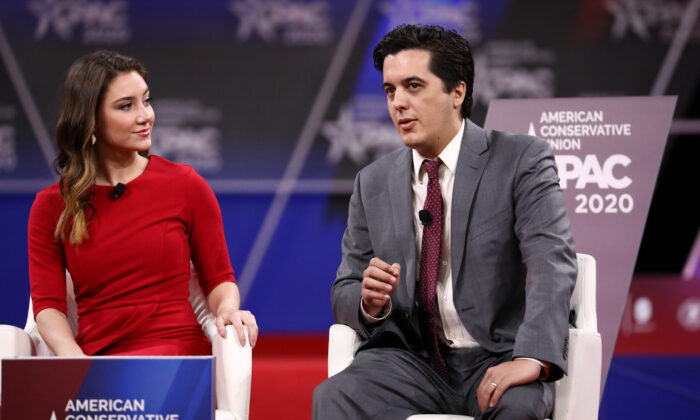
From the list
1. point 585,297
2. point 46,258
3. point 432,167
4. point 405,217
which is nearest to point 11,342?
point 46,258

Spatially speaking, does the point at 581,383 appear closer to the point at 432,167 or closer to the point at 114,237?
the point at 432,167

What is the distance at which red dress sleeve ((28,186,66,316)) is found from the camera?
91.7 inches

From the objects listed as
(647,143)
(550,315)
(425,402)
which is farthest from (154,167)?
(647,143)

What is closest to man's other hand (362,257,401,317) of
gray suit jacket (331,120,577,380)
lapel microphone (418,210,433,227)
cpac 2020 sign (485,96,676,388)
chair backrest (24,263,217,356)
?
gray suit jacket (331,120,577,380)

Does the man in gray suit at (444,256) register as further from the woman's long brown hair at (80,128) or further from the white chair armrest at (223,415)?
the woman's long brown hair at (80,128)

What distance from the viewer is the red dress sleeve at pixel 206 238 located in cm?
246

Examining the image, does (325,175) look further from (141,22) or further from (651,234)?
(651,234)

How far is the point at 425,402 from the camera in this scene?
208 centimetres

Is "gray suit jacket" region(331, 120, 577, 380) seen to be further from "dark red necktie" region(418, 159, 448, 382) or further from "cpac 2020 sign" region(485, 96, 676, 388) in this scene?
"cpac 2020 sign" region(485, 96, 676, 388)

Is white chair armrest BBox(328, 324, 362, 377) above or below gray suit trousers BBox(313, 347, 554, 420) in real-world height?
above

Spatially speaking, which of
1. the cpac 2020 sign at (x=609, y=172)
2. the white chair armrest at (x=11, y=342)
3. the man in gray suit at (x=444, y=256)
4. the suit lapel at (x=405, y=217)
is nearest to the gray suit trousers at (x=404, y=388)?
the man in gray suit at (x=444, y=256)

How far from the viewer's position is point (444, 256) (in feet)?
7.31

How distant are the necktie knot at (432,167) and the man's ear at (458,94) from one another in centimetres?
18

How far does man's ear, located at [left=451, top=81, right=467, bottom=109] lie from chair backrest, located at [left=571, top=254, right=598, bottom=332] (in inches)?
21.9
